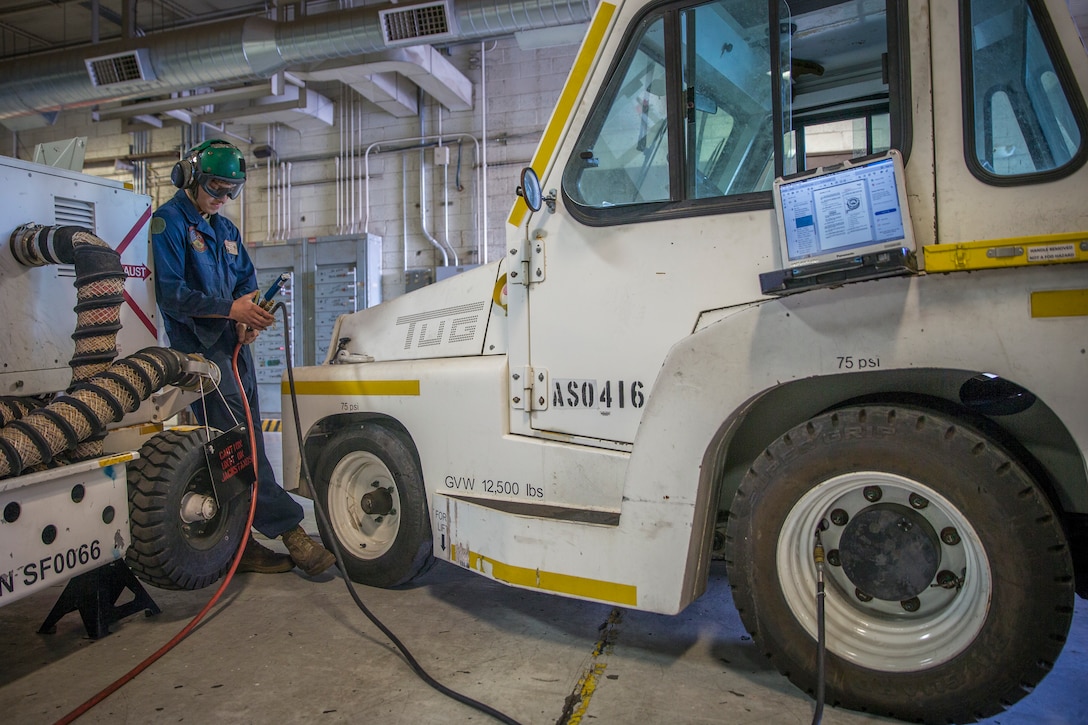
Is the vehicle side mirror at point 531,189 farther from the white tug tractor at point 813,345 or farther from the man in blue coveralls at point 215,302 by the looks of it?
the man in blue coveralls at point 215,302

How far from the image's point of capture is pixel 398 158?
38.6 feet

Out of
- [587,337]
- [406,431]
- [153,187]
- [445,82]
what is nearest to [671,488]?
[587,337]

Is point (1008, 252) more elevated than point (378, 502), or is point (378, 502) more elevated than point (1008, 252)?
point (1008, 252)

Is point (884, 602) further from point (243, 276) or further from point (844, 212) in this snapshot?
point (243, 276)

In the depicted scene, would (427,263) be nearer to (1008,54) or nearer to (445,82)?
(445,82)

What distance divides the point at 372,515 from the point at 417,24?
5.82 m

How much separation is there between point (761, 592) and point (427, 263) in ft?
32.0

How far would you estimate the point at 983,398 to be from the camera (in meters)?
2.36

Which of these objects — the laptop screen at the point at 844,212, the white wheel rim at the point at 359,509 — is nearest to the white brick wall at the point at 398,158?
the white wheel rim at the point at 359,509

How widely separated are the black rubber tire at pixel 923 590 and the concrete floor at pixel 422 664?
221 mm

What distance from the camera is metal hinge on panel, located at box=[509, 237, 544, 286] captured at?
3.06 meters

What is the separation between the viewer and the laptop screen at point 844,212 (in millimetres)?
2193

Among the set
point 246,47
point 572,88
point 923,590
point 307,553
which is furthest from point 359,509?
point 246,47

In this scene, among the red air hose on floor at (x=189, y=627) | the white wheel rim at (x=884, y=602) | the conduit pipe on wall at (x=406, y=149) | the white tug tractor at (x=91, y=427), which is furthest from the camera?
the conduit pipe on wall at (x=406, y=149)
